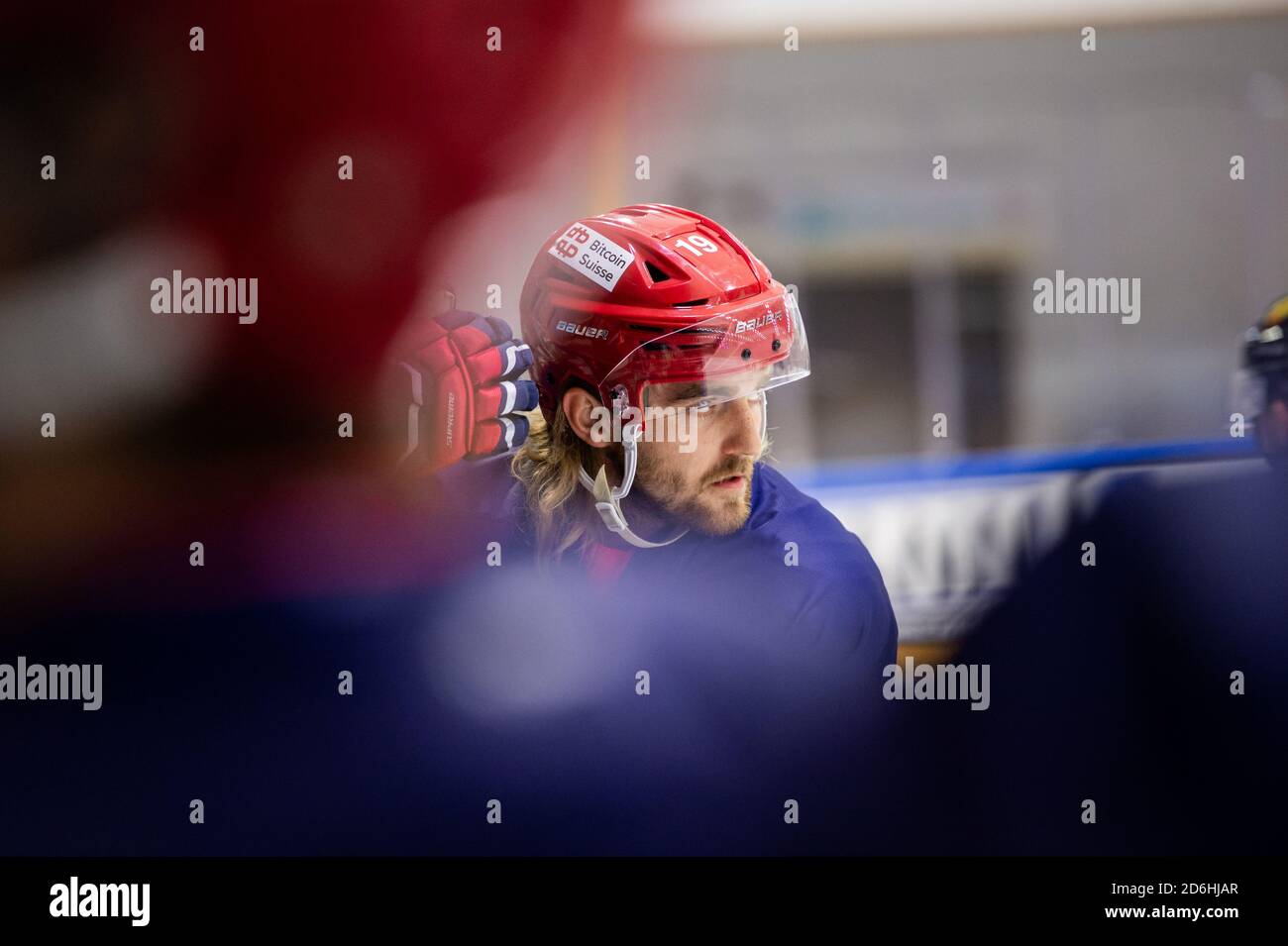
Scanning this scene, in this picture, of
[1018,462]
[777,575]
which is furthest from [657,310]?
[1018,462]

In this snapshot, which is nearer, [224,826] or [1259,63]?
[1259,63]

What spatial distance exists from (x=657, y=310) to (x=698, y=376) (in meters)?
0.14

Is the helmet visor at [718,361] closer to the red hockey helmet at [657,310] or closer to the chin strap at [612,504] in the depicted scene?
the red hockey helmet at [657,310]

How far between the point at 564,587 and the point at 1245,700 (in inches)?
52.5

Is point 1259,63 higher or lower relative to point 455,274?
higher

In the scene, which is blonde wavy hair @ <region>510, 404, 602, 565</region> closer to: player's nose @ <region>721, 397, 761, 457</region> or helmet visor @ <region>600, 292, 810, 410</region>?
helmet visor @ <region>600, 292, 810, 410</region>

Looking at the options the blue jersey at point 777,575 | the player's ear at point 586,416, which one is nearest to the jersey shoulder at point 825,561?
the blue jersey at point 777,575

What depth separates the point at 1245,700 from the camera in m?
1.85

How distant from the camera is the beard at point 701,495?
183cm

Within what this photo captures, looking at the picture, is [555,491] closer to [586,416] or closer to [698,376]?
[586,416]

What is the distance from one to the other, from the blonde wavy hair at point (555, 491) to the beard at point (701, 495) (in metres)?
0.12
